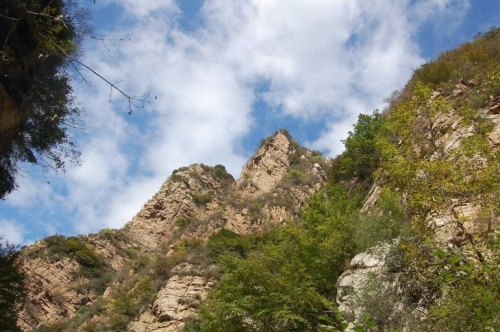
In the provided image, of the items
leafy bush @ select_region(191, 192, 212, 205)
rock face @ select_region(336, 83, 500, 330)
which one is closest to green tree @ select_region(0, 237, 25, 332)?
rock face @ select_region(336, 83, 500, 330)

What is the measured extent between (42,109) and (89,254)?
26.0m

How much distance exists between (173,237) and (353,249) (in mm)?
25863

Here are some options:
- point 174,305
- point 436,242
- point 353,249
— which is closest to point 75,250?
point 174,305

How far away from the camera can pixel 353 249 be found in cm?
1548

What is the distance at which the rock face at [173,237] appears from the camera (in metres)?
24.9

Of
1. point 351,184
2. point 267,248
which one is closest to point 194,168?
point 351,184

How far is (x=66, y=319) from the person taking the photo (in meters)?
30.3

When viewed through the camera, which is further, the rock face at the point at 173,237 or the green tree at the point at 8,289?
the rock face at the point at 173,237

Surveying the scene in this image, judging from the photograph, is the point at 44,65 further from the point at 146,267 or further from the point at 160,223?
the point at 160,223

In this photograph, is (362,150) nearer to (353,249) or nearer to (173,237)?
(353,249)

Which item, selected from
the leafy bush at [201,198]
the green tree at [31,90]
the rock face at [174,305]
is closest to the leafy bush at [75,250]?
the leafy bush at [201,198]

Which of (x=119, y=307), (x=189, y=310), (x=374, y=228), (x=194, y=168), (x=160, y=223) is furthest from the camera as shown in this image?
(x=194, y=168)

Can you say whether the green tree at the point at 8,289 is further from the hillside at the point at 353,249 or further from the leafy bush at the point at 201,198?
the leafy bush at the point at 201,198

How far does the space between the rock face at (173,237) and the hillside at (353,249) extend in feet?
0.46
